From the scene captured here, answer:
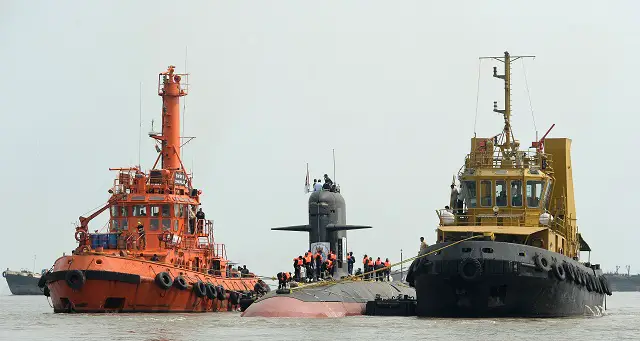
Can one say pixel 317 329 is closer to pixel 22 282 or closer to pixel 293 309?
pixel 293 309

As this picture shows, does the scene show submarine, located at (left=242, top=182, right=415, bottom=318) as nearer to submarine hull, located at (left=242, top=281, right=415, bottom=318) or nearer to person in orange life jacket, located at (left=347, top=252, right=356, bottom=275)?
submarine hull, located at (left=242, top=281, right=415, bottom=318)

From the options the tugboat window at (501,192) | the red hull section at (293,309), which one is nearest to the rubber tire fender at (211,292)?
the red hull section at (293,309)

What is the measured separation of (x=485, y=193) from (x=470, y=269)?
6.26m

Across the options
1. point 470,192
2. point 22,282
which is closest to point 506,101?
point 470,192

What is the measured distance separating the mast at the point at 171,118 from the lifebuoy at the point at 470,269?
26.6 m

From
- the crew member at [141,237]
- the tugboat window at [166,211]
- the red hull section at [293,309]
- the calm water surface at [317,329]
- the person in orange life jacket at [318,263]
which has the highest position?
the tugboat window at [166,211]

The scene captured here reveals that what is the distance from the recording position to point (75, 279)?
5972cm

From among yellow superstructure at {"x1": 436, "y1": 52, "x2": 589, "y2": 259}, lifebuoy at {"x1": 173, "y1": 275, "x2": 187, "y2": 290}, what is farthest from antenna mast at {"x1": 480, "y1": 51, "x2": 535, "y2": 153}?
lifebuoy at {"x1": 173, "y1": 275, "x2": 187, "y2": 290}

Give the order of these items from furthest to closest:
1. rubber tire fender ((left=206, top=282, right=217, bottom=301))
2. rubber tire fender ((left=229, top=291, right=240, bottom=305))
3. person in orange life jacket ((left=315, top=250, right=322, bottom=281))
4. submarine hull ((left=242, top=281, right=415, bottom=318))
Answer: rubber tire fender ((left=229, top=291, right=240, bottom=305)), rubber tire fender ((left=206, top=282, right=217, bottom=301)), person in orange life jacket ((left=315, top=250, right=322, bottom=281)), submarine hull ((left=242, top=281, right=415, bottom=318))

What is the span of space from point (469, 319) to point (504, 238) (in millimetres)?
4379

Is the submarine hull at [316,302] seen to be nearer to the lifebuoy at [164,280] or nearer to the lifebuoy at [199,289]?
the lifebuoy at [164,280]

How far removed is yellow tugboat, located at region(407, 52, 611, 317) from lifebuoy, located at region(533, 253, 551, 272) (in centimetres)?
2

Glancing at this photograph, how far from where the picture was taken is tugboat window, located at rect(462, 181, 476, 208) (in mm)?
54344

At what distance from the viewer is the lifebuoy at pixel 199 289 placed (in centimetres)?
6356
